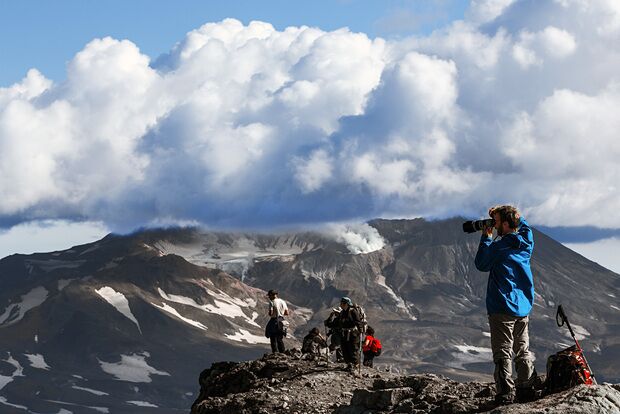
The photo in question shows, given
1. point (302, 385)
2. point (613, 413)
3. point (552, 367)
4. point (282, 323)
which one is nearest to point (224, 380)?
point (282, 323)

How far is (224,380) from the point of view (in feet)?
108

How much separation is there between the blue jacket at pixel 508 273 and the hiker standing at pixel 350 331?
39.0 ft

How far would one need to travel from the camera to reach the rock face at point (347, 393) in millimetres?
17969

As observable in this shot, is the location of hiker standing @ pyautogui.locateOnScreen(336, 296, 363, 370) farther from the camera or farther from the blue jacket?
the blue jacket

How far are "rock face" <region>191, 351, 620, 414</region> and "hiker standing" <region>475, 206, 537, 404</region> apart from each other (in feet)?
2.69

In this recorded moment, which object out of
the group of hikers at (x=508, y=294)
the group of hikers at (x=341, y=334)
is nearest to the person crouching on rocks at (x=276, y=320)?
the group of hikers at (x=341, y=334)

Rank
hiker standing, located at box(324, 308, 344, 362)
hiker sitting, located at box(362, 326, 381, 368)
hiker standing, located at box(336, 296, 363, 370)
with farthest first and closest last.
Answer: hiker sitting, located at box(362, 326, 381, 368), hiker standing, located at box(324, 308, 344, 362), hiker standing, located at box(336, 296, 363, 370)

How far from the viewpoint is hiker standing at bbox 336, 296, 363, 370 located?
30.6 m

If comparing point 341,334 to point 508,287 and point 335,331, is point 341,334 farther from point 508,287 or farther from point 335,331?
point 508,287

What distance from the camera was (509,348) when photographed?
1875cm

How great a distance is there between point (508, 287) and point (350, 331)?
12.3 metres

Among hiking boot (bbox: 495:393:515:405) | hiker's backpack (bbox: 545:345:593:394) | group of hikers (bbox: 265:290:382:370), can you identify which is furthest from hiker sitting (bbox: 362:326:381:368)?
hiking boot (bbox: 495:393:515:405)

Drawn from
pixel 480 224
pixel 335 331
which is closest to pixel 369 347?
pixel 335 331

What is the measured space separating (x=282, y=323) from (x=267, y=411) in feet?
33.2
